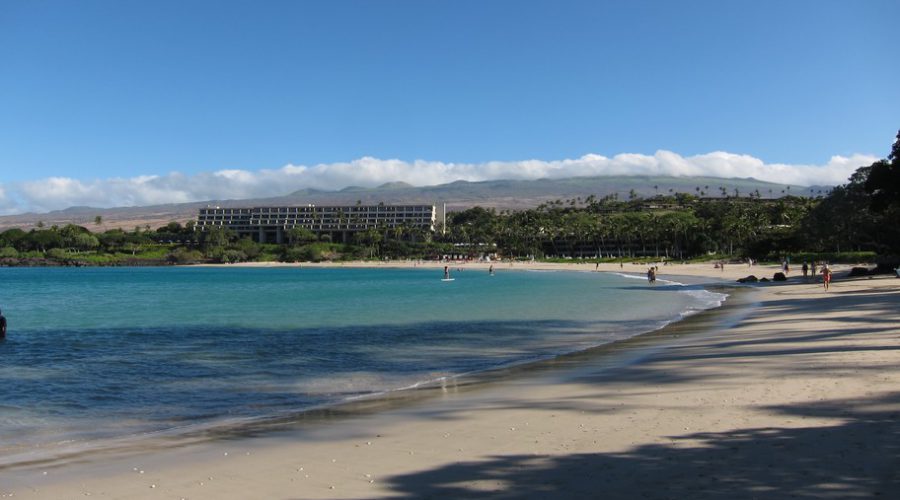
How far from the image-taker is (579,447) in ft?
26.2

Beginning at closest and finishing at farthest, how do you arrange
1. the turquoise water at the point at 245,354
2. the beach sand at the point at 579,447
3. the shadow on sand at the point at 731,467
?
the shadow on sand at the point at 731,467
the beach sand at the point at 579,447
the turquoise water at the point at 245,354

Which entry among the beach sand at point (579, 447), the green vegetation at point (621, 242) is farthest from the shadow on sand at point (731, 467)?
the green vegetation at point (621, 242)

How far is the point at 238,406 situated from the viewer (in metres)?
12.6

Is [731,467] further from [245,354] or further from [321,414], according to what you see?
[245,354]

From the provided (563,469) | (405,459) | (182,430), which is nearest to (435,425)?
(405,459)

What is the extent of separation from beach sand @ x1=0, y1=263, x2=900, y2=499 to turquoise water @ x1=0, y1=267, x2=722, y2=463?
7.81 feet

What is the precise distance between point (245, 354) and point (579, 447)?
1415 centimetres

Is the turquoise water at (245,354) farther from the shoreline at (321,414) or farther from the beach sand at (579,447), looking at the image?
the beach sand at (579,447)

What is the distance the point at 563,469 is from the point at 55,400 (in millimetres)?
10170

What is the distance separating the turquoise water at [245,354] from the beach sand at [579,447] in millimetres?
2380

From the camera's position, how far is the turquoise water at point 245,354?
1219 centimetres

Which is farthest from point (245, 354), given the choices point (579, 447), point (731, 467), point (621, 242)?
point (621, 242)

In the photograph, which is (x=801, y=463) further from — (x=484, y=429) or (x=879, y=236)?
(x=879, y=236)

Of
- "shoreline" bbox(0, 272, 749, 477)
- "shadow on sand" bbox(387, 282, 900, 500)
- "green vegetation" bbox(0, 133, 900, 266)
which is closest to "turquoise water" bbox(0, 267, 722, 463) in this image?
"shoreline" bbox(0, 272, 749, 477)
